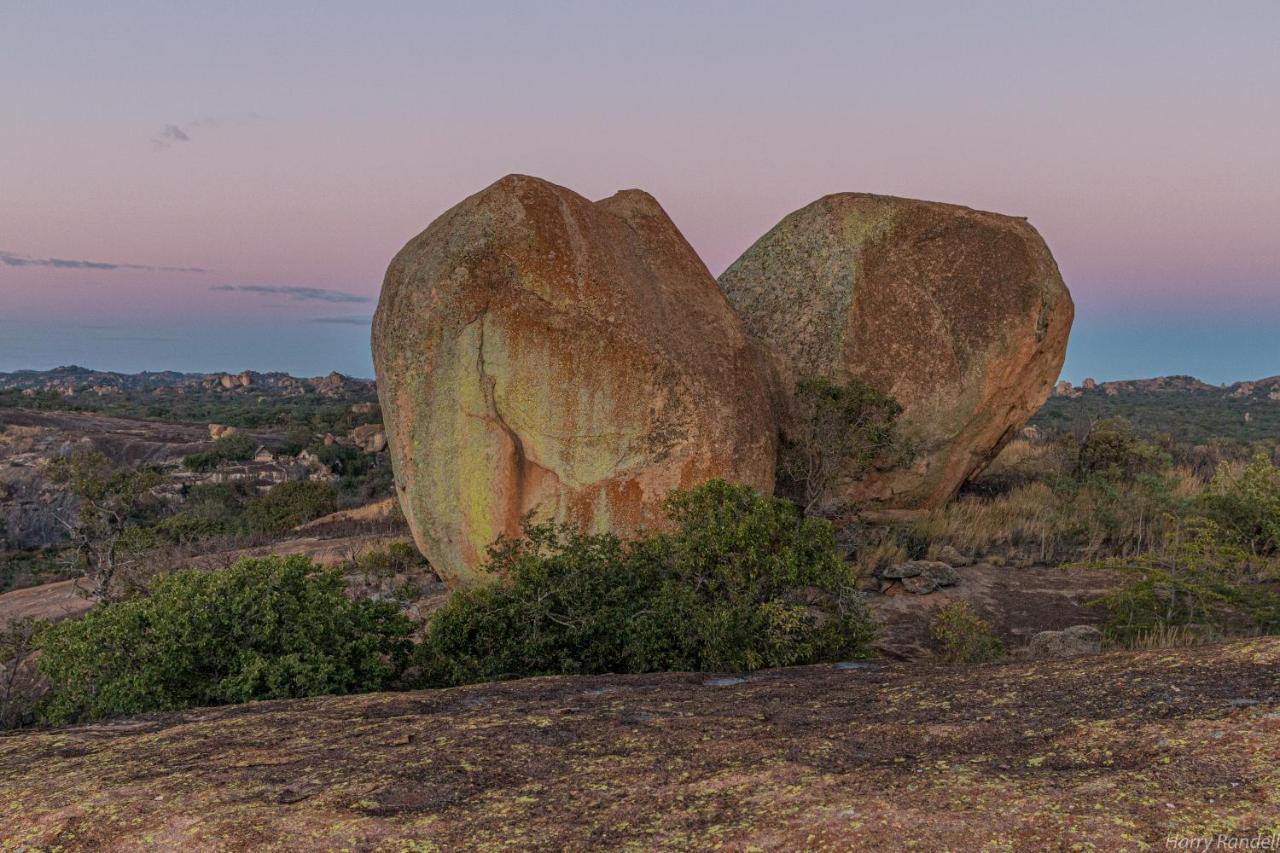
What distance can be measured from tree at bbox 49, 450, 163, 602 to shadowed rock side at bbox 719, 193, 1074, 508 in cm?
1045

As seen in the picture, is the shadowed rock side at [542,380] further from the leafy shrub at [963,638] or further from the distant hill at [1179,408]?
the distant hill at [1179,408]

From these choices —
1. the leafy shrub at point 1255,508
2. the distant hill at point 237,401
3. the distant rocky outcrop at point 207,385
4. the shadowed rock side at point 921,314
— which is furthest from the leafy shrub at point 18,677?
the distant rocky outcrop at point 207,385

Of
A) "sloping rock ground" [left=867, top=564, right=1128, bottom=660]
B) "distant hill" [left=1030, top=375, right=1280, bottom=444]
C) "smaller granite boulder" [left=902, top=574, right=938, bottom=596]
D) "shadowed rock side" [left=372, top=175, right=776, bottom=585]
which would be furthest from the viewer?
"distant hill" [left=1030, top=375, right=1280, bottom=444]

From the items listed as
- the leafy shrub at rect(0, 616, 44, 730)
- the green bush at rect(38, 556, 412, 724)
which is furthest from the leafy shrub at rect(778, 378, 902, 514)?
the leafy shrub at rect(0, 616, 44, 730)

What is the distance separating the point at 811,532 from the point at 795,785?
4.63 m

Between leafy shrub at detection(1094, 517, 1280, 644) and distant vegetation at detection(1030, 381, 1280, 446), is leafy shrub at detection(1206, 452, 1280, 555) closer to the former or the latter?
leafy shrub at detection(1094, 517, 1280, 644)

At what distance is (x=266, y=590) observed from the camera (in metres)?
6.53

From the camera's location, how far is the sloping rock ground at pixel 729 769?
7.98 feet

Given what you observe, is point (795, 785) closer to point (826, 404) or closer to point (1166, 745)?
point (1166, 745)

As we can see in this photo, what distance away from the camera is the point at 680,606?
668cm

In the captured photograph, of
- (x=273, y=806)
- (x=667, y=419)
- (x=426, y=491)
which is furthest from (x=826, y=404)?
(x=273, y=806)

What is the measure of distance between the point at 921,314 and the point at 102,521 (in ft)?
46.7

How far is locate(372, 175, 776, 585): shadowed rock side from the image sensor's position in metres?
9.12

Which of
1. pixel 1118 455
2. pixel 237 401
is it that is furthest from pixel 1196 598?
pixel 237 401
